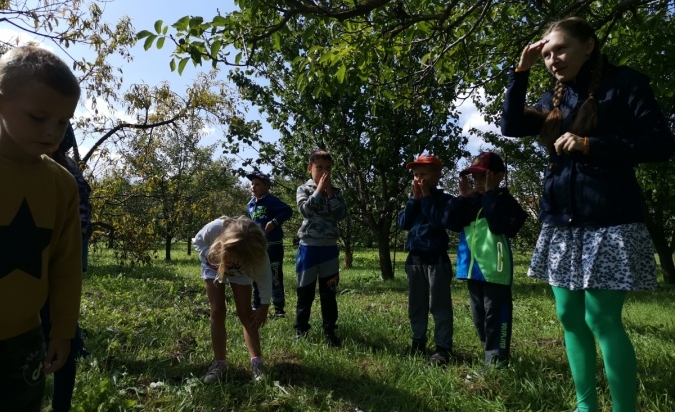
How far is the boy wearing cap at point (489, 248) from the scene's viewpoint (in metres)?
3.60

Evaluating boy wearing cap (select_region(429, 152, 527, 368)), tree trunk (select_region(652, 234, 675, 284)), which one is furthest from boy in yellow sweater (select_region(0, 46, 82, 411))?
tree trunk (select_region(652, 234, 675, 284))

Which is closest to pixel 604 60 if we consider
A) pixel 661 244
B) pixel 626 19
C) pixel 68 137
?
pixel 68 137

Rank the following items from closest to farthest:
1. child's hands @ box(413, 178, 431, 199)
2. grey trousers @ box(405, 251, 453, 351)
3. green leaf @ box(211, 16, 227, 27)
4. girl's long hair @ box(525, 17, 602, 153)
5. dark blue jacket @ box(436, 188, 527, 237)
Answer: girl's long hair @ box(525, 17, 602, 153) → green leaf @ box(211, 16, 227, 27) → dark blue jacket @ box(436, 188, 527, 237) → grey trousers @ box(405, 251, 453, 351) → child's hands @ box(413, 178, 431, 199)

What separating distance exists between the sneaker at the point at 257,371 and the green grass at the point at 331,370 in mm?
65

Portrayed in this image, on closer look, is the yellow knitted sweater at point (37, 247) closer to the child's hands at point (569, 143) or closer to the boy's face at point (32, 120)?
the boy's face at point (32, 120)

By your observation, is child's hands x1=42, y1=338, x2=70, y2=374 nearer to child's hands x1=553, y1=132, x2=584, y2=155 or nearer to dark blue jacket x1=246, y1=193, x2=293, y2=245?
child's hands x1=553, y1=132, x2=584, y2=155

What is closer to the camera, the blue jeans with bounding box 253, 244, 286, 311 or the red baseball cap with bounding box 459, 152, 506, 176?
the red baseball cap with bounding box 459, 152, 506, 176

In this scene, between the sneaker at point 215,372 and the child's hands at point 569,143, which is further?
the sneaker at point 215,372

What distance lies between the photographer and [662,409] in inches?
103

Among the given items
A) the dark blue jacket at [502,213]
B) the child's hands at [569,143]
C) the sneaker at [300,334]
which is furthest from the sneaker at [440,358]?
the child's hands at [569,143]

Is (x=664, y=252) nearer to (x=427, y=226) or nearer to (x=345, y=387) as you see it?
(x=427, y=226)

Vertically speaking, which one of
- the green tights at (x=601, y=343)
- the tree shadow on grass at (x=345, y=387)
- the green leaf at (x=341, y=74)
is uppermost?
the green leaf at (x=341, y=74)

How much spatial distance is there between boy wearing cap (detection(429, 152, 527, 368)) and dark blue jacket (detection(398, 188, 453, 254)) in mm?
145

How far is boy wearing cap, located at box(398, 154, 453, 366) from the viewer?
399cm
